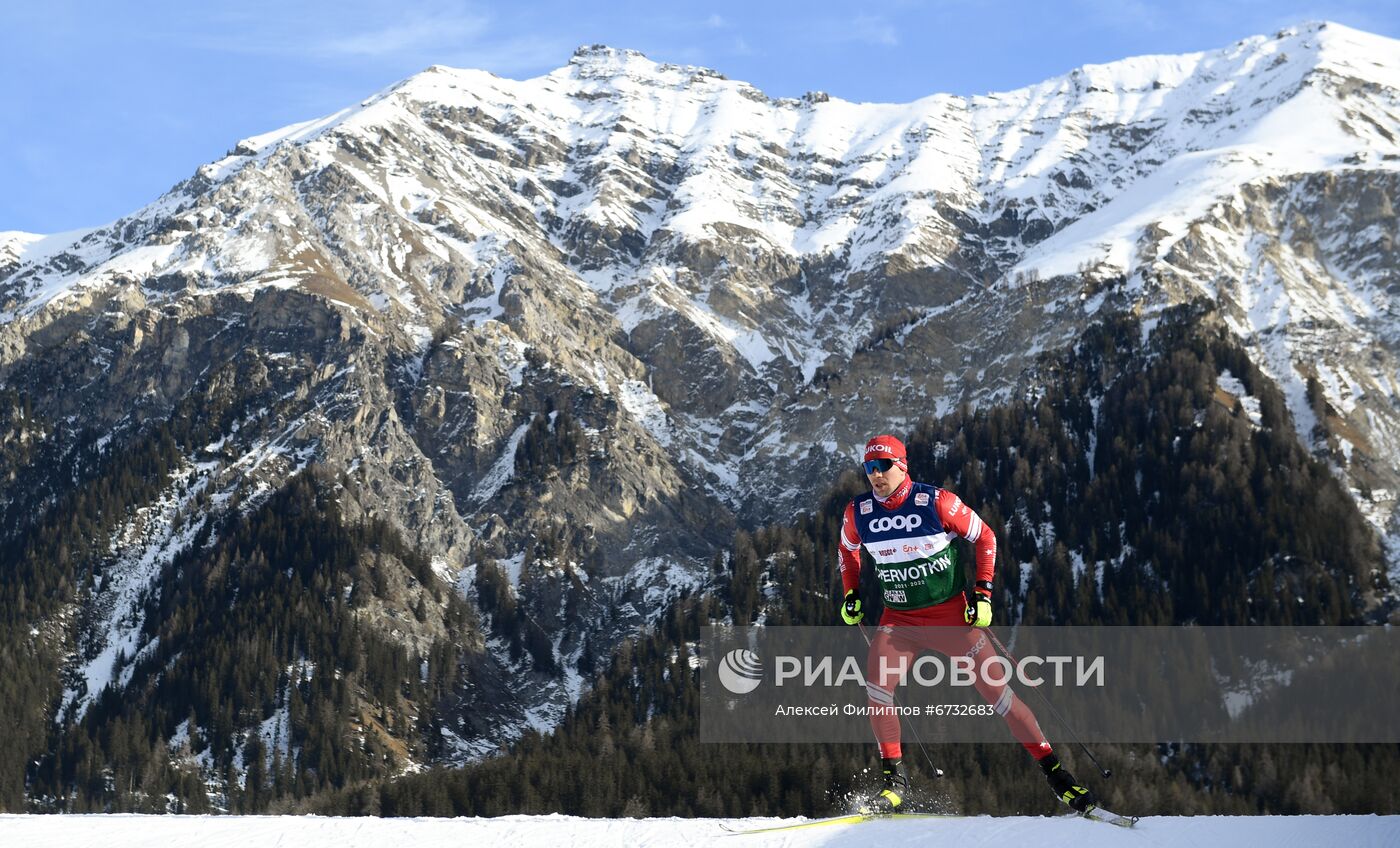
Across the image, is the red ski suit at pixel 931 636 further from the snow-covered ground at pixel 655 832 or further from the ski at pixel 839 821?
the snow-covered ground at pixel 655 832

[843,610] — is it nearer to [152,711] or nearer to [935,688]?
[935,688]

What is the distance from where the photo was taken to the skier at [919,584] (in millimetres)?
24859

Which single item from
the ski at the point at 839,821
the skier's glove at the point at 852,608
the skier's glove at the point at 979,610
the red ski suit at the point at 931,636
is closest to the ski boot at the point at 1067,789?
the red ski suit at the point at 931,636

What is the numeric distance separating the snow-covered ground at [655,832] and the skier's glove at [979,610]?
11.2 ft

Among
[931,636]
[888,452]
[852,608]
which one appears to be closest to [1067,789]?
[931,636]

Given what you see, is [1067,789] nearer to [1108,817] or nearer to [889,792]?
[1108,817]

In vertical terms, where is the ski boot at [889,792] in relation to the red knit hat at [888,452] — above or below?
below

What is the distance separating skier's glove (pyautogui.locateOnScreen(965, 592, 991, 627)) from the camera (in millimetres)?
24578

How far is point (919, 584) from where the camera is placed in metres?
25.3

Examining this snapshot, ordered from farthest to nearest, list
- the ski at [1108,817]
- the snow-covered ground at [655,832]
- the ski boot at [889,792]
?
1. the ski boot at [889,792]
2. the ski at [1108,817]
3. the snow-covered ground at [655,832]

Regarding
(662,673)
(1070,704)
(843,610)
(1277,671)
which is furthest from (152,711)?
(843,610)

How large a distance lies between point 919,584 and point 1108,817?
191 inches

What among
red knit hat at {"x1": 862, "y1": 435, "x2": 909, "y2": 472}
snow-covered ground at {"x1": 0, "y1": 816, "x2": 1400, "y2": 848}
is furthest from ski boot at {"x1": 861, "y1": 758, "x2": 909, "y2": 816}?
red knit hat at {"x1": 862, "y1": 435, "x2": 909, "y2": 472}

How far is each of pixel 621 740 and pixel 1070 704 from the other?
181ft
